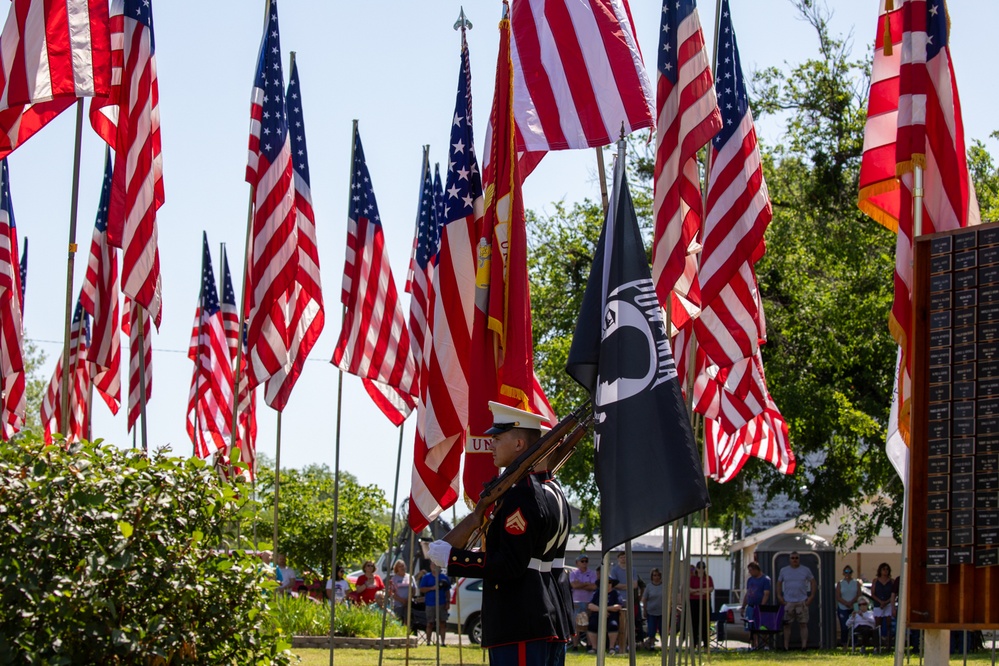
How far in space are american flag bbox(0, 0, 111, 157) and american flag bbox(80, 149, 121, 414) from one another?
10.2 ft

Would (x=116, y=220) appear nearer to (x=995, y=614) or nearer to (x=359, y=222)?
(x=359, y=222)

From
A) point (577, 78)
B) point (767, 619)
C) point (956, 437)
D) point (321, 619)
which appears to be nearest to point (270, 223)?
point (577, 78)

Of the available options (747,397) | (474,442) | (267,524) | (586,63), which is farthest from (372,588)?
(586,63)

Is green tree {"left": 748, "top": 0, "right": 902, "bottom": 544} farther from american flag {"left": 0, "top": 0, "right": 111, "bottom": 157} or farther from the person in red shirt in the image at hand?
american flag {"left": 0, "top": 0, "right": 111, "bottom": 157}

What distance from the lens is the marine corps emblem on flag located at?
21.0 feet

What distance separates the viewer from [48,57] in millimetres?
9133

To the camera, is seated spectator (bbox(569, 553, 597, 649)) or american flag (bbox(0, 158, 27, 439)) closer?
american flag (bbox(0, 158, 27, 439))

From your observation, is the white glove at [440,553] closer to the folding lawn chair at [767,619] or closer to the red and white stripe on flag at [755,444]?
the red and white stripe on flag at [755,444]

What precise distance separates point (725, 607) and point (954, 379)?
2366 centimetres

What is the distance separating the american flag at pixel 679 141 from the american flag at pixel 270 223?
443cm

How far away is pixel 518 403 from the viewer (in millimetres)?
9039

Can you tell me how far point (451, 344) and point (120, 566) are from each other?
488cm

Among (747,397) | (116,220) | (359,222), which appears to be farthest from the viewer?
(359,222)

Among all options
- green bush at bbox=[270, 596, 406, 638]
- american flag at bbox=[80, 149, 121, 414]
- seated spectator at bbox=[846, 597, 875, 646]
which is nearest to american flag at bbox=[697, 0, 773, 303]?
american flag at bbox=[80, 149, 121, 414]
